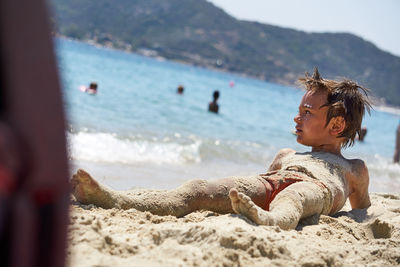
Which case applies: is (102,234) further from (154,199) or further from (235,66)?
(235,66)

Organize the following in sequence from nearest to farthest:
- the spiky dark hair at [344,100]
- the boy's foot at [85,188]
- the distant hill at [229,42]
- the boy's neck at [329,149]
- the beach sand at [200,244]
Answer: the beach sand at [200,244] < the boy's foot at [85,188] < the spiky dark hair at [344,100] < the boy's neck at [329,149] < the distant hill at [229,42]

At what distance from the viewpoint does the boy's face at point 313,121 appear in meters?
3.53

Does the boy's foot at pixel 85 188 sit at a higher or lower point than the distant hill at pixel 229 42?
lower

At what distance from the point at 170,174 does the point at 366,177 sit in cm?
264

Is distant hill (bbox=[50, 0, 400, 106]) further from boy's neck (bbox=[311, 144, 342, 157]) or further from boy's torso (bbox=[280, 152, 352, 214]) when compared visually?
boy's torso (bbox=[280, 152, 352, 214])

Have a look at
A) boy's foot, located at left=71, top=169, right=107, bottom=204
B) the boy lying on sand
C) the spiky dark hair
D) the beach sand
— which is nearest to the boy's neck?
the boy lying on sand

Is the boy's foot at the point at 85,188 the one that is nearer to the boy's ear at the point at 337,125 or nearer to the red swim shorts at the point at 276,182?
the red swim shorts at the point at 276,182

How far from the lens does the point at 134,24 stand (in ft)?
359

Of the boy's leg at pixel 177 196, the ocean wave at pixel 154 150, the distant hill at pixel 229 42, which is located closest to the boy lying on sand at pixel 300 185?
the boy's leg at pixel 177 196

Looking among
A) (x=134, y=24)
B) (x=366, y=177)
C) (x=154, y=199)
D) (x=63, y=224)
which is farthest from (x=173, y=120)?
(x=134, y=24)

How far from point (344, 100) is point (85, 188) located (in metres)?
2.04

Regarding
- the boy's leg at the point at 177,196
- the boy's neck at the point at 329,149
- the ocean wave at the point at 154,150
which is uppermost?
the boy's neck at the point at 329,149

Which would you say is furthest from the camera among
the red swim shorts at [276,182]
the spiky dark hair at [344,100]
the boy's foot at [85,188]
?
the spiky dark hair at [344,100]

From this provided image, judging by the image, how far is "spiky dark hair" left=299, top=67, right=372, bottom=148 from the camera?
3.49 m
